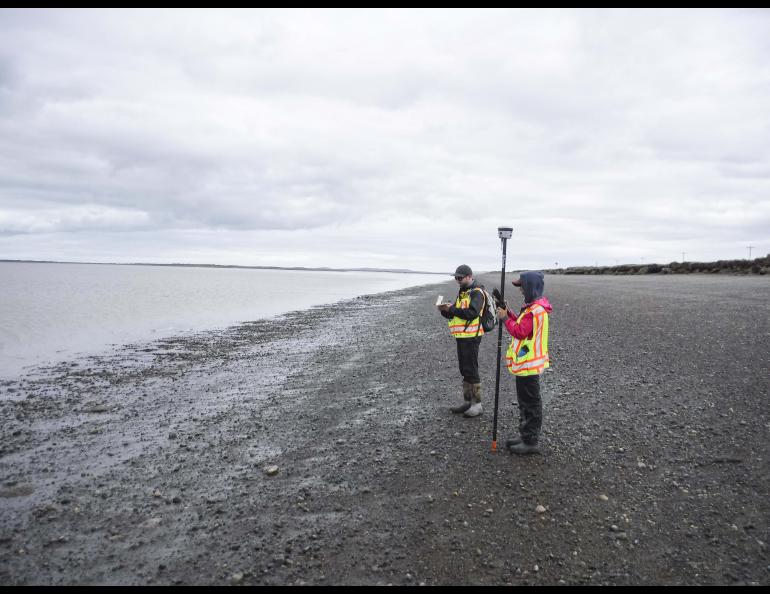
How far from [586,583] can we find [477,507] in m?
1.35

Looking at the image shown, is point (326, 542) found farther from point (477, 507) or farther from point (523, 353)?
point (523, 353)

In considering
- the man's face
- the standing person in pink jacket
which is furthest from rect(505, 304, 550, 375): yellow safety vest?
the man's face

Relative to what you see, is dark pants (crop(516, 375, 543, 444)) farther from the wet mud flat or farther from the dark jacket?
the dark jacket

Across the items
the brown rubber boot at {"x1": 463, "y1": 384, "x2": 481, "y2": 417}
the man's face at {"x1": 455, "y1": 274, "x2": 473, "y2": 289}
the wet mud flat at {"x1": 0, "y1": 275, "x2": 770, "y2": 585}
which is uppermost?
the man's face at {"x1": 455, "y1": 274, "x2": 473, "y2": 289}

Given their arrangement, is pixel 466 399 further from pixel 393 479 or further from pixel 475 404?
pixel 393 479

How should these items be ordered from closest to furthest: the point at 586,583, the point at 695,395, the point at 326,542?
the point at 586,583 → the point at 326,542 → the point at 695,395

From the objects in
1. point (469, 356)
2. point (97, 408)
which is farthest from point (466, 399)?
point (97, 408)

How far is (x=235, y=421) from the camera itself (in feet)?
28.4

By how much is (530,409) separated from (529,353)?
31.5 inches

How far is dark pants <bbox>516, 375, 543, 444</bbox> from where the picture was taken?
6281mm

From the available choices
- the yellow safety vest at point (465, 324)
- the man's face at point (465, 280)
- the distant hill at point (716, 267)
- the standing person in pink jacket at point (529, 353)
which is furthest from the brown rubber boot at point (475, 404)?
the distant hill at point (716, 267)

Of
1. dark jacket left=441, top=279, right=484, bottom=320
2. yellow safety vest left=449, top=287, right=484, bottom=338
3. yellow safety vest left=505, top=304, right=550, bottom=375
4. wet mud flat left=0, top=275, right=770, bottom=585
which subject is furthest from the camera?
yellow safety vest left=449, top=287, right=484, bottom=338

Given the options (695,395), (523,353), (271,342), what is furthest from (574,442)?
(271,342)

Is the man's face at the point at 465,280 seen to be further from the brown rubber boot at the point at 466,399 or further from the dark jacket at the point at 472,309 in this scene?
the brown rubber boot at the point at 466,399
